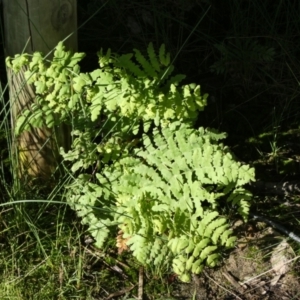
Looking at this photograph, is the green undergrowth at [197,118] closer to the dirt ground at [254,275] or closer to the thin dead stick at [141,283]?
the thin dead stick at [141,283]

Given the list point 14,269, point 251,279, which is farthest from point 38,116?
point 251,279

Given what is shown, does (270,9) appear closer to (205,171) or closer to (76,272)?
(205,171)

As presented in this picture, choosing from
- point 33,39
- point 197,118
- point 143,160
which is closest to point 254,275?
point 143,160

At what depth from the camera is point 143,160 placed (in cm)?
302

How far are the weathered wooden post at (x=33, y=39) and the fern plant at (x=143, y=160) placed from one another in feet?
0.30

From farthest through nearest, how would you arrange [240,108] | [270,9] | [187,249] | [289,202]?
1. [270,9]
2. [240,108]
3. [289,202]
4. [187,249]

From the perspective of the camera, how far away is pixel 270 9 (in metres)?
4.20

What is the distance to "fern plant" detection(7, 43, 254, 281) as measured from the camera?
105 inches

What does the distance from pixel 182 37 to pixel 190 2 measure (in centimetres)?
26

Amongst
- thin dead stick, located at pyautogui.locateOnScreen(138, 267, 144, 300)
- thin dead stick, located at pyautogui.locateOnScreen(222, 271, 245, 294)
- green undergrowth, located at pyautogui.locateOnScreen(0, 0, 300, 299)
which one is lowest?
thin dead stick, located at pyautogui.locateOnScreen(222, 271, 245, 294)

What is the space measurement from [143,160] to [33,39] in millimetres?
824

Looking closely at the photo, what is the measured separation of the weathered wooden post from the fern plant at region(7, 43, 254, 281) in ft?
0.30

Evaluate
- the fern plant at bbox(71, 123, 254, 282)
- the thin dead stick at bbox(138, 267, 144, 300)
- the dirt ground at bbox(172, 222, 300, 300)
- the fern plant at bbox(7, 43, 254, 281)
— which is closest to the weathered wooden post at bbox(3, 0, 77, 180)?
the fern plant at bbox(7, 43, 254, 281)

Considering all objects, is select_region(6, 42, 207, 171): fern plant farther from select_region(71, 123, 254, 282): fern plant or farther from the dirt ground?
the dirt ground
